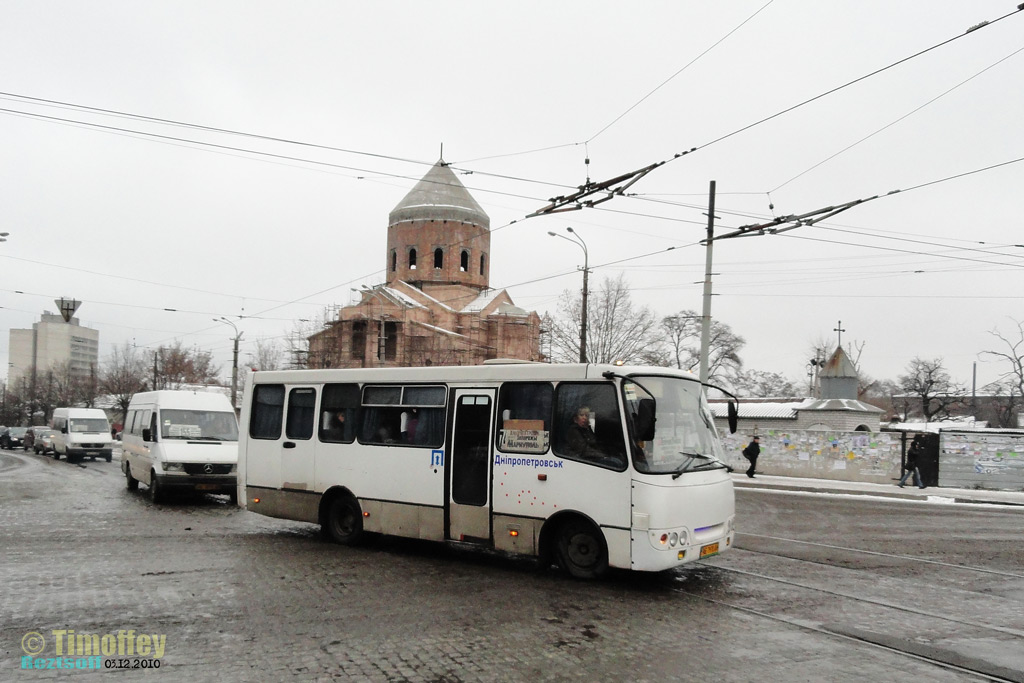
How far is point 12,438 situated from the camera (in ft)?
159

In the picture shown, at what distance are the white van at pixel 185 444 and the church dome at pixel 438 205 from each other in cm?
4274

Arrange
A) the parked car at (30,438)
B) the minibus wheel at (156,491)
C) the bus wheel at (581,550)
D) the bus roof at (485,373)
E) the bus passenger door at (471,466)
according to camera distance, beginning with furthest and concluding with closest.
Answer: the parked car at (30,438)
the minibus wheel at (156,491)
the bus passenger door at (471,466)
the bus roof at (485,373)
the bus wheel at (581,550)

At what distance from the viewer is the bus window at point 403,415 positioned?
1039cm

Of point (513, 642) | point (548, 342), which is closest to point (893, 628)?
point (513, 642)

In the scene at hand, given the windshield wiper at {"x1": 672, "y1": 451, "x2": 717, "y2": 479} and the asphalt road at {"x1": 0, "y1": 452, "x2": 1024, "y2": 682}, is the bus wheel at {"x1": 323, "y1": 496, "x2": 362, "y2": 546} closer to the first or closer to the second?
the asphalt road at {"x1": 0, "y1": 452, "x2": 1024, "y2": 682}

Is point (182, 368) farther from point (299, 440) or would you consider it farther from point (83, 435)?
point (299, 440)

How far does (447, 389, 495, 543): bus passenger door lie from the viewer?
383 inches

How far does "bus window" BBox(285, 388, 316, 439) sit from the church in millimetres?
43878

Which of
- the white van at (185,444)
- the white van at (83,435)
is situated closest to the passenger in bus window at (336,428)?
the white van at (185,444)

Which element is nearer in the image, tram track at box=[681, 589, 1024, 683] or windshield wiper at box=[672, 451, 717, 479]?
tram track at box=[681, 589, 1024, 683]

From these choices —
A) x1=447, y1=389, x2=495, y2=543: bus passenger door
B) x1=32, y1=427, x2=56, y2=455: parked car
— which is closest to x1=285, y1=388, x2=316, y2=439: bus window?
x1=447, y1=389, x2=495, y2=543: bus passenger door

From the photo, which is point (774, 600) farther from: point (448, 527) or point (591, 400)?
point (448, 527)

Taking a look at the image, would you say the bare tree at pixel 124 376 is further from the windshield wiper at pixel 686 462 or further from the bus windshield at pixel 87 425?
the windshield wiper at pixel 686 462

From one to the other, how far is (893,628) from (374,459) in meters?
6.79
